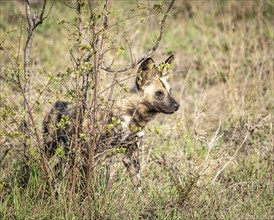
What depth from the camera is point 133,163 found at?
15.8ft

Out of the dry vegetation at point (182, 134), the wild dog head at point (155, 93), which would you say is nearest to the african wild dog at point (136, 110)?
the wild dog head at point (155, 93)

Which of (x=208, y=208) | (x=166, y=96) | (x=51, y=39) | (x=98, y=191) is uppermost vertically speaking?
(x=51, y=39)

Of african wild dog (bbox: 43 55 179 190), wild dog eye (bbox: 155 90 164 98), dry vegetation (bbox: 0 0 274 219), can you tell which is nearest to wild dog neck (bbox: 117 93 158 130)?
african wild dog (bbox: 43 55 179 190)

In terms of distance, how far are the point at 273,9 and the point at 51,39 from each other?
3.37m

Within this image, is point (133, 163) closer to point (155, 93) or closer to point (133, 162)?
point (133, 162)

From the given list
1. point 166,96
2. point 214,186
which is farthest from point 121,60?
point 214,186

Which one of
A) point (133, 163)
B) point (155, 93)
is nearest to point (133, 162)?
point (133, 163)

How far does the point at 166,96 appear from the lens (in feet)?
16.6

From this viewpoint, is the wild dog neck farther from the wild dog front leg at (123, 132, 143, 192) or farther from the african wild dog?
the wild dog front leg at (123, 132, 143, 192)

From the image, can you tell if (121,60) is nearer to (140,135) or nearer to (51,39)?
(51,39)

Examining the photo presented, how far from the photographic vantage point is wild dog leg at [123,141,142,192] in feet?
15.1

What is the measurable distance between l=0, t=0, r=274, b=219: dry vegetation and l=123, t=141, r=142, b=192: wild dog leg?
7 cm

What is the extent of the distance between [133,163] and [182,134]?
0.88 meters

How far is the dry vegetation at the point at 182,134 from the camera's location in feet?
12.7
